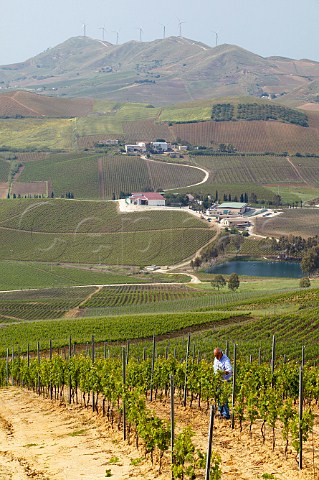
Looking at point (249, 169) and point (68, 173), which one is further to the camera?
point (249, 169)

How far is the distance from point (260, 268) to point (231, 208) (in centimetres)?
2989

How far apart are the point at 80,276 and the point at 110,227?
28.5m

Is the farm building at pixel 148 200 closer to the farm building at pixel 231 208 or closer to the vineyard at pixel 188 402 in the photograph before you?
the farm building at pixel 231 208

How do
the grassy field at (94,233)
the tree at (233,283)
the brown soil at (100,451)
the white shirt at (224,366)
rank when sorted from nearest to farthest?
the brown soil at (100,451)
the white shirt at (224,366)
the tree at (233,283)
the grassy field at (94,233)

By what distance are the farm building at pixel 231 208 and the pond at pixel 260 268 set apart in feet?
74.3

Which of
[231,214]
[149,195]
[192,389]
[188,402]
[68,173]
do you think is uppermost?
[68,173]

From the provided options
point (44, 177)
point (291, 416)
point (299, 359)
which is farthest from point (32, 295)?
point (44, 177)

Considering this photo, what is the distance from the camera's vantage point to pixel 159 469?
53.8ft

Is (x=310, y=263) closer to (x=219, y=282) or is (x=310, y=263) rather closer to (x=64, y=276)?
(x=219, y=282)

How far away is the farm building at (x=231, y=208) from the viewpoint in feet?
462

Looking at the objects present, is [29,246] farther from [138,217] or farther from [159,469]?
[159,469]

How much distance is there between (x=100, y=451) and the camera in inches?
711

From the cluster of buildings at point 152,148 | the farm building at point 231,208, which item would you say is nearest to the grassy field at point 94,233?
the farm building at point 231,208

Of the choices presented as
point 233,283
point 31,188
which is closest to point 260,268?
point 233,283
